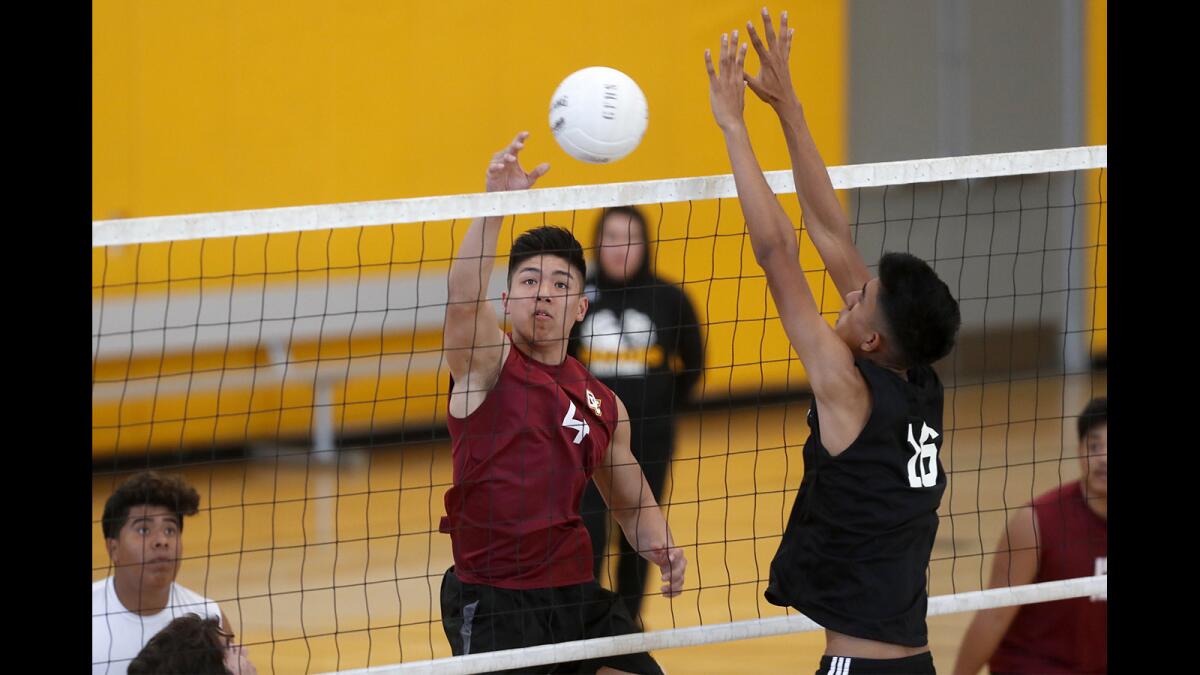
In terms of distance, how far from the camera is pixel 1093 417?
18.5ft

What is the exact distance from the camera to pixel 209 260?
11.0 meters

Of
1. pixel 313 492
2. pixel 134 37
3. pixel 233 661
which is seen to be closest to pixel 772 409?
pixel 313 492

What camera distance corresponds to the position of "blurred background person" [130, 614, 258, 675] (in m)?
4.73

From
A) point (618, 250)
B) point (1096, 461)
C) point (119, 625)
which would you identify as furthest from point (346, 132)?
point (1096, 461)

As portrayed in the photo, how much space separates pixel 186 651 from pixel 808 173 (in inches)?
100

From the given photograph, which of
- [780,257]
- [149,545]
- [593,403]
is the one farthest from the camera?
[149,545]

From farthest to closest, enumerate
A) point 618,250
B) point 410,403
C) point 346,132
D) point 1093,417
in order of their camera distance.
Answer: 1. point 410,403
2. point 346,132
3. point 618,250
4. point 1093,417

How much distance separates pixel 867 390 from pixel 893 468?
0.77 feet

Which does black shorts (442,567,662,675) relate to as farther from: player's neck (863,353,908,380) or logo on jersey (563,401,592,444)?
player's neck (863,353,908,380)

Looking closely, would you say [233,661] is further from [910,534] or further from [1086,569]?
[1086,569]

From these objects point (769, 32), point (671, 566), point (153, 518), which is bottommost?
point (671, 566)

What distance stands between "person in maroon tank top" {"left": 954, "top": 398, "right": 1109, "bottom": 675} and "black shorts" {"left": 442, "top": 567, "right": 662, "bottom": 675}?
1.36 m

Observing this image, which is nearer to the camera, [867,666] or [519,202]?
[867,666]

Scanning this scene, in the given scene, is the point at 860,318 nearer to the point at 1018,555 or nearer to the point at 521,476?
the point at 521,476
